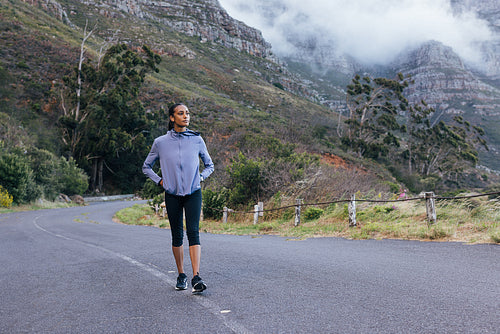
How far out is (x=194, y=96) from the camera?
5856 centimetres

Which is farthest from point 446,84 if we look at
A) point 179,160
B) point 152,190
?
point 179,160

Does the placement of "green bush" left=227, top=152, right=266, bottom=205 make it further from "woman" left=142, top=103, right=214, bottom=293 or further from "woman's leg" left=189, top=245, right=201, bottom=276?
"woman's leg" left=189, top=245, right=201, bottom=276

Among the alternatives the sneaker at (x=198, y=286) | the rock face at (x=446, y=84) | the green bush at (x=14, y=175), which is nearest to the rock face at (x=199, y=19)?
the rock face at (x=446, y=84)

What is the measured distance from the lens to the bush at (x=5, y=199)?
25672 millimetres

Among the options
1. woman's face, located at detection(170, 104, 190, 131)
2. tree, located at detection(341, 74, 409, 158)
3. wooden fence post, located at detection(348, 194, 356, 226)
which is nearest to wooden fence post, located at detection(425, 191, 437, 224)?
wooden fence post, located at detection(348, 194, 356, 226)

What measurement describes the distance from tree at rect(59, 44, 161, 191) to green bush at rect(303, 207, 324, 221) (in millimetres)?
32153

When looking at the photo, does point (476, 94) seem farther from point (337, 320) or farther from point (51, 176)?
point (337, 320)

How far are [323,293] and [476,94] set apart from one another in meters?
129

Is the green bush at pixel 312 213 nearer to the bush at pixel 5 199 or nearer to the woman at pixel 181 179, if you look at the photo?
the woman at pixel 181 179

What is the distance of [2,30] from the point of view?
51.8 metres

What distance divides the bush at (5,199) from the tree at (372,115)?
3730 centimetres

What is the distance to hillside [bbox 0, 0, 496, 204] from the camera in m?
18.6

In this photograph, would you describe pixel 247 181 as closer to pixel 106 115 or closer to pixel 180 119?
pixel 180 119

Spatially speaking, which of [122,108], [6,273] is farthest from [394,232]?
[122,108]
